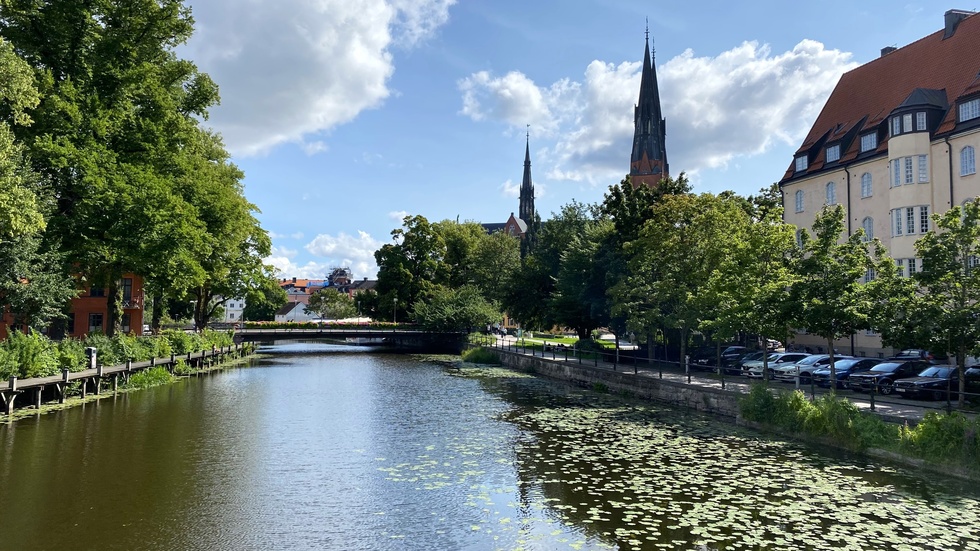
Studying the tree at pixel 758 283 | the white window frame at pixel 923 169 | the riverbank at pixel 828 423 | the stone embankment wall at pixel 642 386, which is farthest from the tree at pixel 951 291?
the white window frame at pixel 923 169

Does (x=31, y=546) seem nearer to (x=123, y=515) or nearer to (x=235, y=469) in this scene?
(x=123, y=515)

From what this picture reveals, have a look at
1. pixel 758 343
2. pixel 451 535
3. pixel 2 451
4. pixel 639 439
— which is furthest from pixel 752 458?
pixel 758 343

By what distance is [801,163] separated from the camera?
4709cm

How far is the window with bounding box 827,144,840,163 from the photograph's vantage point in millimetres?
43469

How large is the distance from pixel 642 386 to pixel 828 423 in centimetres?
1129

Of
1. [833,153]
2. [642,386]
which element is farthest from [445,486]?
[833,153]

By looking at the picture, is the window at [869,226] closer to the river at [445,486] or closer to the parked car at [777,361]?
the parked car at [777,361]

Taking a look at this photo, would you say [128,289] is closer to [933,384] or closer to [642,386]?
[642,386]

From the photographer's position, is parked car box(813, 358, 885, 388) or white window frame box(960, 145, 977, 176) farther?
white window frame box(960, 145, 977, 176)

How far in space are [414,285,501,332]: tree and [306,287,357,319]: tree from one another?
53861 mm

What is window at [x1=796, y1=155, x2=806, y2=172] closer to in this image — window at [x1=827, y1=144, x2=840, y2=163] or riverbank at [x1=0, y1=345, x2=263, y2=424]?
window at [x1=827, y1=144, x2=840, y2=163]

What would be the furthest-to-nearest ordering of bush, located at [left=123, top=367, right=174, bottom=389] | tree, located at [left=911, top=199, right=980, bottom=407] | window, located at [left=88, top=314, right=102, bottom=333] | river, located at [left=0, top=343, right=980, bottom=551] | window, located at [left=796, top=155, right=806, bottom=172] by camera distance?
window, located at [left=88, top=314, right=102, bottom=333] → window, located at [left=796, top=155, right=806, bottom=172] → bush, located at [left=123, top=367, right=174, bottom=389] → tree, located at [left=911, top=199, right=980, bottom=407] → river, located at [left=0, top=343, right=980, bottom=551]

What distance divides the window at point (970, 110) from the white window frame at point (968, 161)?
161 centimetres

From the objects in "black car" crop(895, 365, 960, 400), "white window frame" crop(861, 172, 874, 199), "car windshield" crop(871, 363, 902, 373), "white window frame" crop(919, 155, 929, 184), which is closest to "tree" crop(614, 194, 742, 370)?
"car windshield" crop(871, 363, 902, 373)
